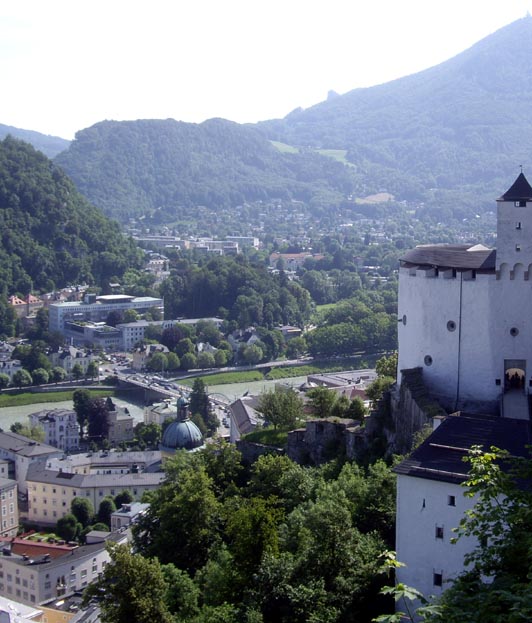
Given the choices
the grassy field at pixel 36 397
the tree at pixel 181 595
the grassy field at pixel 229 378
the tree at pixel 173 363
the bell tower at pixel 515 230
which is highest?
the bell tower at pixel 515 230

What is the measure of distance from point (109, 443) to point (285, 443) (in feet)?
91.2

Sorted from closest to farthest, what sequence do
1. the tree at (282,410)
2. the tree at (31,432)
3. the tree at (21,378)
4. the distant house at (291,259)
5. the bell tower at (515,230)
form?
the bell tower at (515,230) → the tree at (282,410) → the tree at (31,432) → the tree at (21,378) → the distant house at (291,259)

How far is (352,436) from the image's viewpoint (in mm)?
21844

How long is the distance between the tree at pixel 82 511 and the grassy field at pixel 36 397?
946 inches

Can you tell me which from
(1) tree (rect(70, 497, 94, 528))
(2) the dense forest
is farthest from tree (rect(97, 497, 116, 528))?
(2) the dense forest

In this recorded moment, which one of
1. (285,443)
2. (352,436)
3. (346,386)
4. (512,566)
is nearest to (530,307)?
(352,436)

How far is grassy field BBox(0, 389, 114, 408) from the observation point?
62750 mm

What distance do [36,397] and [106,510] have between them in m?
26.3

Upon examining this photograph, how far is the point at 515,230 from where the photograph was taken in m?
20.1

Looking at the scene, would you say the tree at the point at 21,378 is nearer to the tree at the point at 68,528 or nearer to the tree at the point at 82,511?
the tree at the point at 82,511

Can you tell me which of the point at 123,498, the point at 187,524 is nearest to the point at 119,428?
the point at 123,498

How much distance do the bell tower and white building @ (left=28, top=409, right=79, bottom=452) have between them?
3480 centimetres

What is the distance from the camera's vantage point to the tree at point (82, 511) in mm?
38653

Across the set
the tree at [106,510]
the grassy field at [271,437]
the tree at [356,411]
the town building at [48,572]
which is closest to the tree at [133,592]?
the grassy field at [271,437]
